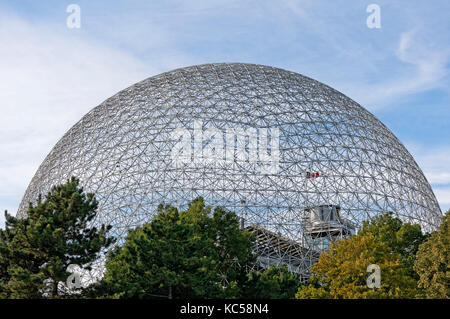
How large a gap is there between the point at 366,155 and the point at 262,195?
9978 mm

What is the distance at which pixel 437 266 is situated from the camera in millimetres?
22203

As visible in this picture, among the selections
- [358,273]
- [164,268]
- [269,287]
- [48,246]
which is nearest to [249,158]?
[269,287]

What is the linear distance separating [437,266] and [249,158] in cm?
1674

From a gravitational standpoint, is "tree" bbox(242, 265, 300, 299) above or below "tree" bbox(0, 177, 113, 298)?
below

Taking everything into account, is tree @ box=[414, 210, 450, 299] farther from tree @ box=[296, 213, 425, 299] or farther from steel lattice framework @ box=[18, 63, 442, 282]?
steel lattice framework @ box=[18, 63, 442, 282]

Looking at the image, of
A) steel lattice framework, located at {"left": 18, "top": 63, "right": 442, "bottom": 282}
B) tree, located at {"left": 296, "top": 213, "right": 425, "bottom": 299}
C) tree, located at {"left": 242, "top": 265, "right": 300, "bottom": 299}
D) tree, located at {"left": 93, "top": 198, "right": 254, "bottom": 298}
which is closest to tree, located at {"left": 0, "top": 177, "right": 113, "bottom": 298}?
tree, located at {"left": 93, "top": 198, "right": 254, "bottom": 298}

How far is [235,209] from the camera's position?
34625 millimetres

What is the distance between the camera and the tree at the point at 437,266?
2181 cm

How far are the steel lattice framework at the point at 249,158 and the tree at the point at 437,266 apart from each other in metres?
12.2

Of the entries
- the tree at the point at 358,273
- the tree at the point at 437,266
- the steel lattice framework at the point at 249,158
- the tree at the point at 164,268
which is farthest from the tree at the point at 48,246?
the steel lattice framework at the point at 249,158

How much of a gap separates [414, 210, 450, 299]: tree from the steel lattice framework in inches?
481

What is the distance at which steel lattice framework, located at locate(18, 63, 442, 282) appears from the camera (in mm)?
35531

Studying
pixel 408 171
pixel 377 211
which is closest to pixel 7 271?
pixel 377 211
